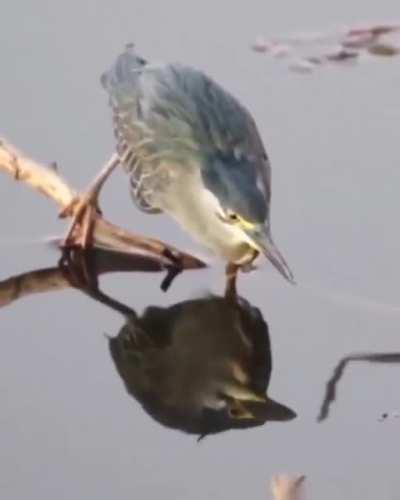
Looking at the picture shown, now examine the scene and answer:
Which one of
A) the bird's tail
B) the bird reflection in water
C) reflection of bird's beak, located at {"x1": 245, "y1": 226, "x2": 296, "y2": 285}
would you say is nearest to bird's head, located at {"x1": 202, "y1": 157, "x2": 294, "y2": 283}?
reflection of bird's beak, located at {"x1": 245, "y1": 226, "x2": 296, "y2": 285}

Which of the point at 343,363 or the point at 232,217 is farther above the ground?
the point at 232,217

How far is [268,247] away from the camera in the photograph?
240cm

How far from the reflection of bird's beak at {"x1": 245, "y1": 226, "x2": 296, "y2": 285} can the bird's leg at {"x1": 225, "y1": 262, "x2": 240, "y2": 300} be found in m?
0.13

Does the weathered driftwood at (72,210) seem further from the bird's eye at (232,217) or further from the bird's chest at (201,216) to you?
the bird's eye at (232,217)

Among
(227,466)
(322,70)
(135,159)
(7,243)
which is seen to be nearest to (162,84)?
(135,159)

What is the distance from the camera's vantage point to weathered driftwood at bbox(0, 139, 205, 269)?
8.57ft

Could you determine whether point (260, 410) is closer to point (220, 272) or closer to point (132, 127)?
point (220, 272)

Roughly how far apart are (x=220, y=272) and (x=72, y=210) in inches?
8.9

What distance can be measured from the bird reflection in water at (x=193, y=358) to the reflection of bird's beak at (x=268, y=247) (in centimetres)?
10

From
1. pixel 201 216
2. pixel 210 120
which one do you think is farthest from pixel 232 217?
Answer: pixel 210 120

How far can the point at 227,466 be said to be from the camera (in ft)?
7.02

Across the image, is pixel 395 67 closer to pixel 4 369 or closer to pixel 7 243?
pixel 7 243

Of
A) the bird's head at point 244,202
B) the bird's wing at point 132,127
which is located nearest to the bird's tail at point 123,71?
the bird's wing at point 132,127

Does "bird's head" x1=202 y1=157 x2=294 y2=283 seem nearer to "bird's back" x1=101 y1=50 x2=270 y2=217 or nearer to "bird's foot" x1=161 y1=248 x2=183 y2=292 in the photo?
"bird's back" x1=101 y1=50 x2=270 y2=217
